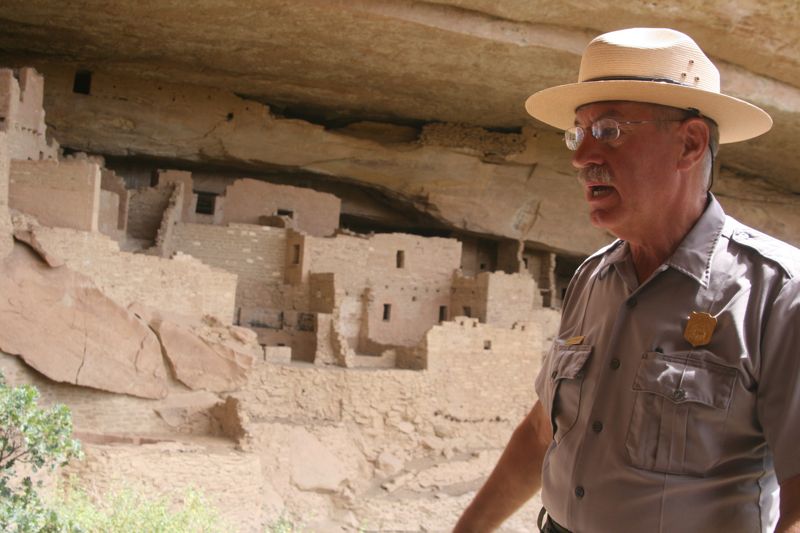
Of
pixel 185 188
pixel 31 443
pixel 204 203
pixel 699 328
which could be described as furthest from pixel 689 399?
pixel 204 203

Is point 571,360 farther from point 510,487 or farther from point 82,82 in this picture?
point 82,82

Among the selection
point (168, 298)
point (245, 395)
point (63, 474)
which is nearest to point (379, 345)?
point (245, 395)

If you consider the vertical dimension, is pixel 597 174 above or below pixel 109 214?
above

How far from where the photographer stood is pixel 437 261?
16.5 meters

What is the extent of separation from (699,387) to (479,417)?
12.6 metres

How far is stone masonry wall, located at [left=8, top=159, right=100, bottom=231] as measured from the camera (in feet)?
36.2

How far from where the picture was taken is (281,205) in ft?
52.8

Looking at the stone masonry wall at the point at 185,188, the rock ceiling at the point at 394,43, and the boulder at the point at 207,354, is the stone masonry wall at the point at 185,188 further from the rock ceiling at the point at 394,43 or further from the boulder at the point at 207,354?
the boulder at the point at 207,354

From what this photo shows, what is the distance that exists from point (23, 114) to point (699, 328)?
39.1ft

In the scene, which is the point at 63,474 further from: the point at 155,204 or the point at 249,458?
the point at 155,204

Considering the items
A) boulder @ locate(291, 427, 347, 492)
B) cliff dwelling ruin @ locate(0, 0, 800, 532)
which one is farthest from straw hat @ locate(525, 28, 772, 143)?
boulder @ locate(291, 427, 347, 492)

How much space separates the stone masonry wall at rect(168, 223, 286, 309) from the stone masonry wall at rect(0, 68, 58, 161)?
2793 millimetres

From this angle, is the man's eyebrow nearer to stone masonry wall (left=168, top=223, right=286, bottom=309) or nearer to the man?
the man

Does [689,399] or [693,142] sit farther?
[693,142]
